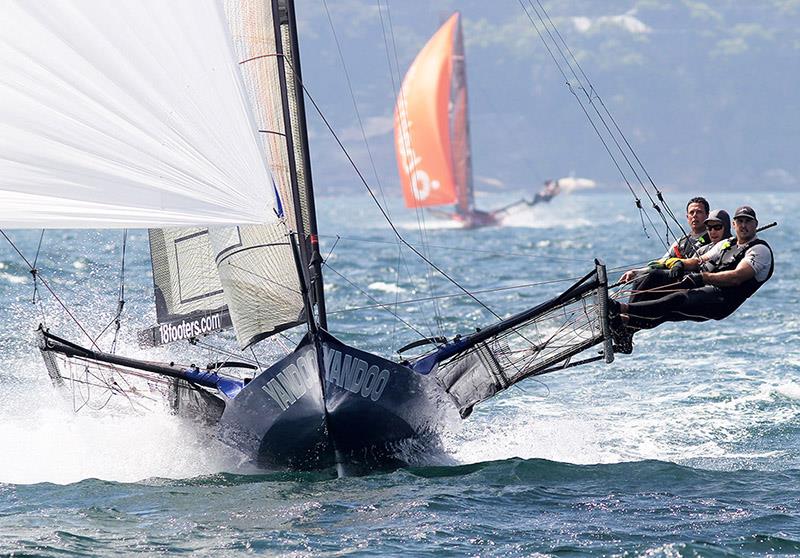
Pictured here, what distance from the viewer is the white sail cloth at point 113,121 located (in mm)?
6480

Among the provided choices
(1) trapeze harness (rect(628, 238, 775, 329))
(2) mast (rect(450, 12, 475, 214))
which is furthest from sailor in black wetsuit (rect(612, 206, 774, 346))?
(2) mast (rect(450, 12, 475, 214))

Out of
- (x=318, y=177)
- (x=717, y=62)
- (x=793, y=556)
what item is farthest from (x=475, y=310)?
(x=717, y=62)

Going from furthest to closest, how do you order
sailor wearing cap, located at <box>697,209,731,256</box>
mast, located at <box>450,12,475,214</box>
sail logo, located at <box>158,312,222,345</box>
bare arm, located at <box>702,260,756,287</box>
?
mast, located at <box>450,12,475,214</box> → sail logo, located at <box>158,312,222,345</box> → sailor wearing cap, located at <box>697,209,731,256</box> → bare arm, located at <box>702,260,756,287</box>

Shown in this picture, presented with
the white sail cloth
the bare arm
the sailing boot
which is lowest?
the sailing boot

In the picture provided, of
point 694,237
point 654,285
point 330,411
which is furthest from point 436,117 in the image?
point 330,411

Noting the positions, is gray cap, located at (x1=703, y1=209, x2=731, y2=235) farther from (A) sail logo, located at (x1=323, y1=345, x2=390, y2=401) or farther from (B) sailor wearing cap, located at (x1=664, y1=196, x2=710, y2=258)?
(A) sail logo, located at (x1=323, y1=345, x2=390, y2=401)

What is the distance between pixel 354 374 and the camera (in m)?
7.39

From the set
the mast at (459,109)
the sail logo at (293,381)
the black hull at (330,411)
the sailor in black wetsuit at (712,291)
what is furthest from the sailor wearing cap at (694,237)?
the mast at (459,109)

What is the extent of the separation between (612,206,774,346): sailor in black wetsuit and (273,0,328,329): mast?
5.65 ft

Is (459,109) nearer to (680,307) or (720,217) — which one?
(720,217)

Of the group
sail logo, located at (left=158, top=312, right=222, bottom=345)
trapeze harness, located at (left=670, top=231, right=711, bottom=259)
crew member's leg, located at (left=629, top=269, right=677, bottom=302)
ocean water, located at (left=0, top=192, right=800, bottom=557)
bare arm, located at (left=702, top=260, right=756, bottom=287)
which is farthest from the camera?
sail logo, located at (left=158, top=312, right=222, bottom=345)

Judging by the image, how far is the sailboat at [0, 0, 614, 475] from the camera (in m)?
6.52

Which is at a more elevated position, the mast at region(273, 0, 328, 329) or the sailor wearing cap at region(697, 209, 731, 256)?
the mast at region(273, 0, 328, 329)

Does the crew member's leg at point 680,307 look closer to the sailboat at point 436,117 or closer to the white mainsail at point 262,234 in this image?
the white mainsail at point 262,234
